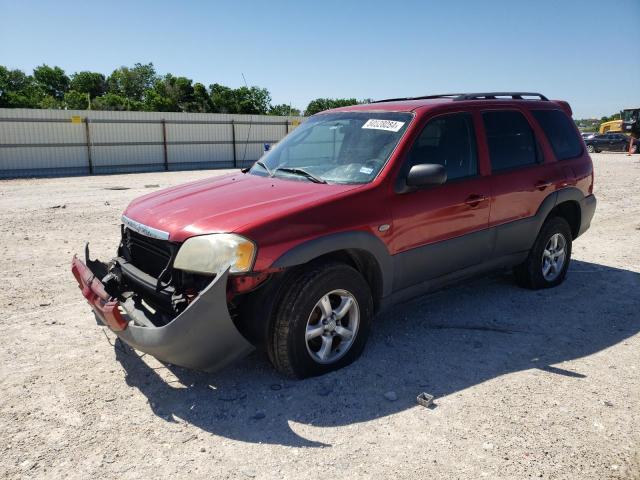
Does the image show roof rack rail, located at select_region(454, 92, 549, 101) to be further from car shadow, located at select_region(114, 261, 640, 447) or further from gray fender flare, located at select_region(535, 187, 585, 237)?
car shadow, located at select_region(114, 261, 640, 447)

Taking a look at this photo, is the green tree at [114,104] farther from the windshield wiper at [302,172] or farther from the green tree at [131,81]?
the windshield wiper at [302,172]

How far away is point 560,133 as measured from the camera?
17.5 ft

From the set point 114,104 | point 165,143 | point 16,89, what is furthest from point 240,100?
point 165,143

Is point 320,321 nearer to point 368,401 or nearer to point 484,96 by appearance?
point 368,401

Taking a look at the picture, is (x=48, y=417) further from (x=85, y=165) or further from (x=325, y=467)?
(x=85, y=165)

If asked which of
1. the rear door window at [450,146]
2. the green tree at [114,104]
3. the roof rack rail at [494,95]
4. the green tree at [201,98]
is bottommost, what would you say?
the rear door window at [450,146]

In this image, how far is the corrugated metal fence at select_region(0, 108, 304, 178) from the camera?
19516mm

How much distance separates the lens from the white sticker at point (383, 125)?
13.0 ft

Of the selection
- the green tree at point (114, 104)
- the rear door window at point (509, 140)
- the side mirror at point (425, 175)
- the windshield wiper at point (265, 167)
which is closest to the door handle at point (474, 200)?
the rear door window at point (509, 140)

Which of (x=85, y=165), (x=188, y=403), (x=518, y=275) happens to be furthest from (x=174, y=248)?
(x=85, y=165)

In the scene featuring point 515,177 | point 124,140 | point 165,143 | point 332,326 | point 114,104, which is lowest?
point 332,326

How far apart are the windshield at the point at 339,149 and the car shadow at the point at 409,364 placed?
54.2 inches

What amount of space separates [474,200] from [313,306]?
5.89ft

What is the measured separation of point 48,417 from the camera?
10.0 feet
